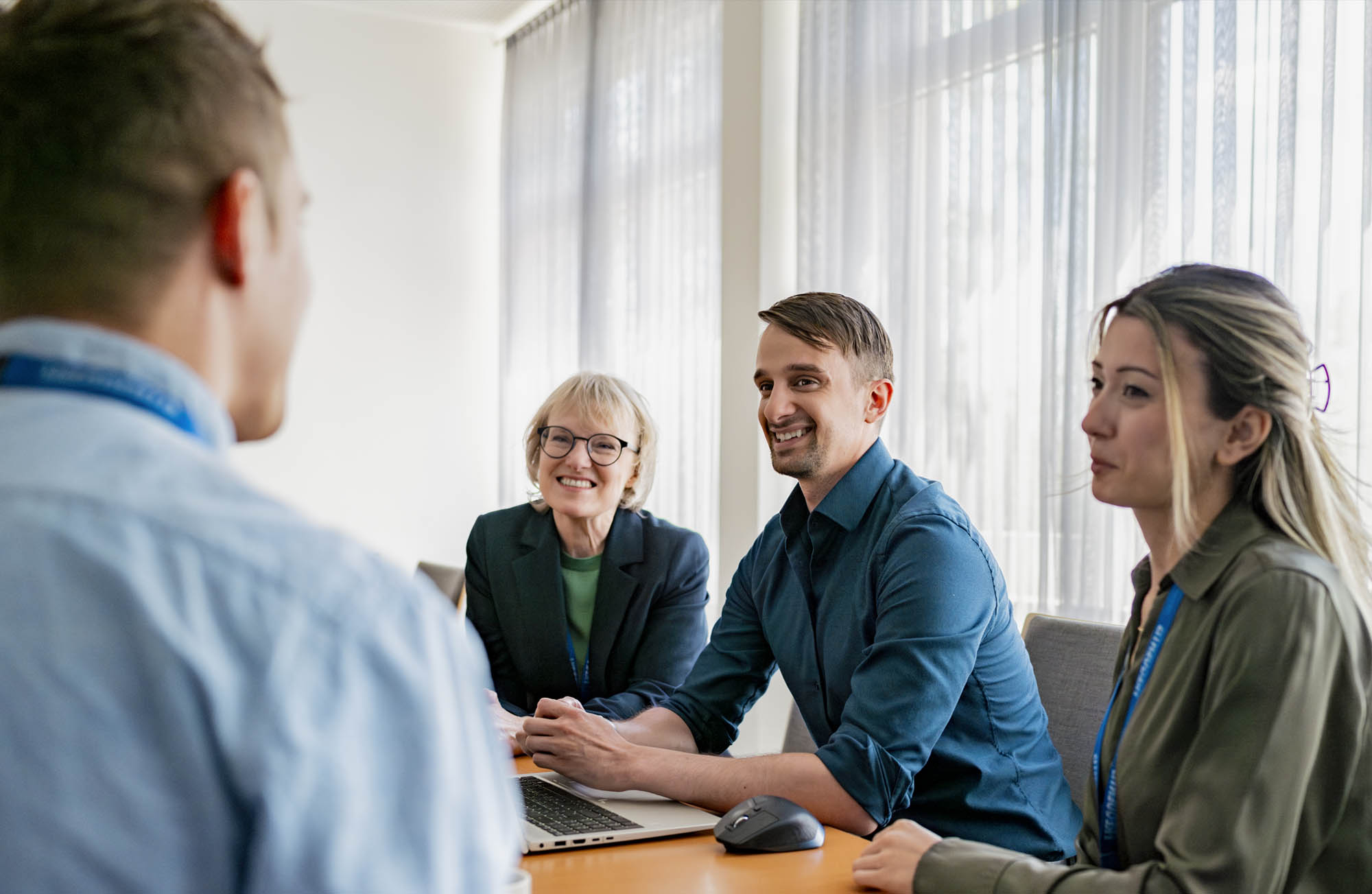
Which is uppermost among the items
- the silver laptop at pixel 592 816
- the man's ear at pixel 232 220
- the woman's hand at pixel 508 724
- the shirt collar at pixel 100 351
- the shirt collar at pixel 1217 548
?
the man's ear at pixel 232 220

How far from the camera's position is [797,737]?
2357 millimetres

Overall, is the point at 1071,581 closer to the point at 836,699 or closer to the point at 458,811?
the point at 836,699

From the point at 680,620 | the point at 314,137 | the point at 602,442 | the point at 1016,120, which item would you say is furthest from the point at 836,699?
the point at 314,137

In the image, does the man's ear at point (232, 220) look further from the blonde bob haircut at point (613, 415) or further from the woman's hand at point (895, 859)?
the blonde bob haircut at point (613, 415)

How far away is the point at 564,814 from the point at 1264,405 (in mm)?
1018

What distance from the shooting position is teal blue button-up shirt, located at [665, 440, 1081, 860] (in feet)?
5.59

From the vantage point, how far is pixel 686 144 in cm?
482

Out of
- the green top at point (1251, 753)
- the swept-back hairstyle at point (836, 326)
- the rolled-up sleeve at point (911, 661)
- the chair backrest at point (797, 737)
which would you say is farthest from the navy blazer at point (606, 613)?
the green top at point (1251, 753)

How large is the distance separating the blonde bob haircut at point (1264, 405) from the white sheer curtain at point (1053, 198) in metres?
1.13

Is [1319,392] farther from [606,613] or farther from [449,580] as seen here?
[449,580]

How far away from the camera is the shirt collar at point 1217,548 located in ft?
4.19

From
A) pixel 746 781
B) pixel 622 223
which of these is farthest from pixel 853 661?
pixel 622 223

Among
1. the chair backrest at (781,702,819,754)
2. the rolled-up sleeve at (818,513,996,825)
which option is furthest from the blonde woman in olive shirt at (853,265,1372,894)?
the chair backrest at (781,702,819,754)

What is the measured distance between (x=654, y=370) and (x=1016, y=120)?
84.9 inches
